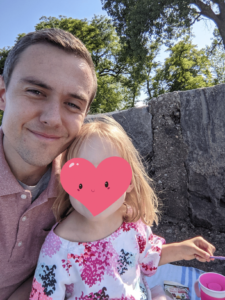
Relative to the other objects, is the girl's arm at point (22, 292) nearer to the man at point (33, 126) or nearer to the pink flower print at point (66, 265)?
the man at point (33, 126)

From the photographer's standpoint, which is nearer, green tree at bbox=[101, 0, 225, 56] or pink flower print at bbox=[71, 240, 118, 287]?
pink flower print at bbox=[71, 240, 118, 287]

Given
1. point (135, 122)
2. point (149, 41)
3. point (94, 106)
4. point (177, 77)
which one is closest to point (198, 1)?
point (149, 41)

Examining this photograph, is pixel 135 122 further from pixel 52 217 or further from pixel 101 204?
pixel 101 204

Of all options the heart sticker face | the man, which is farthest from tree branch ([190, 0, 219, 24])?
the heart sticker face

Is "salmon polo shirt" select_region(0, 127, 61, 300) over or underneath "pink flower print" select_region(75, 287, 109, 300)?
over

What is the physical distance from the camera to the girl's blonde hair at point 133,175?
115 centimetres

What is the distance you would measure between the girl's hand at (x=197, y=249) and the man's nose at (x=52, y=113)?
0.99 metres

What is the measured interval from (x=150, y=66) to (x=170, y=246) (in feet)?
49.9

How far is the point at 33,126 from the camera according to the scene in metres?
1.16

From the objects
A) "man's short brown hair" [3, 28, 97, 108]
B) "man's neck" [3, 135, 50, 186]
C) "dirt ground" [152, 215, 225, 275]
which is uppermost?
"man's short brown hair" [3, 28, 97, 108]

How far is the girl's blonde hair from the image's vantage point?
1.15 meters

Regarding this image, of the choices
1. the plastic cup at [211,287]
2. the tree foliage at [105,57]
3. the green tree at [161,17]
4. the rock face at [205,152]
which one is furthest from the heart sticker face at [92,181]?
the tree foliage at [105,57]

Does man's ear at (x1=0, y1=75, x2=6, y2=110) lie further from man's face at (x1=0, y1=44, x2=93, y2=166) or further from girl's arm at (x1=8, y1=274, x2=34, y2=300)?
girl's arm at (x1=8, y1=274, x2=34, y2=300)

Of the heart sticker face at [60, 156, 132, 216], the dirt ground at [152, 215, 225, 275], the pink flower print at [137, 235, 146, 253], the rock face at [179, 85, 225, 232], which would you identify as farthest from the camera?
the rock face at [179, 85, 225, 232]
